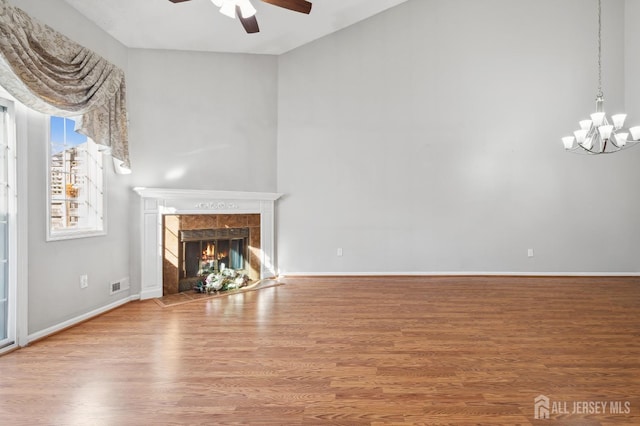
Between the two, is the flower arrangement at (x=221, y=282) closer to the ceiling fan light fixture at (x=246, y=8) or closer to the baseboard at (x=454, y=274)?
the baseboard at (x=454, y=274)

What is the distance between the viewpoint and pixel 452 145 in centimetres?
554

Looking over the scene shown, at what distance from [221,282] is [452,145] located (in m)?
4.24

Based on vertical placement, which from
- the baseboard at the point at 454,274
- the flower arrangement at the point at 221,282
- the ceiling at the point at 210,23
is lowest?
the baseboard at the point at 454,274

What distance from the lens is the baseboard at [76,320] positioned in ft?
9.44

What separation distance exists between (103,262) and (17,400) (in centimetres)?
187

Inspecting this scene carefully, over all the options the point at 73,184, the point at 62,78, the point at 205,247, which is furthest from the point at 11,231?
the point at 205,247

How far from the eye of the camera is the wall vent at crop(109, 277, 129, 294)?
12.4ft

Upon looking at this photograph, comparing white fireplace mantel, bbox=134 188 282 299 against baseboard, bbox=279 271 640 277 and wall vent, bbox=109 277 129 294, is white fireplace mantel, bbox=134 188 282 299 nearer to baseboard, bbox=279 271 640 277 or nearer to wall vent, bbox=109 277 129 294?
wall vent, bbox=109 277 129 294

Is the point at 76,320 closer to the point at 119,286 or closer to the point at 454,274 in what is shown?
the point at 119,286

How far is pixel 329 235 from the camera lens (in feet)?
18.1

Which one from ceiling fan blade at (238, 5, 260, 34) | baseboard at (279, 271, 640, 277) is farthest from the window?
baseboard at (279, 271, 640, 277)

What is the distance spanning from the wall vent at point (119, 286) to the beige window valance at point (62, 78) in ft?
4.45

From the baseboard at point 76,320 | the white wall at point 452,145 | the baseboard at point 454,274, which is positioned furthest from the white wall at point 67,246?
the baseboard at point 454,274

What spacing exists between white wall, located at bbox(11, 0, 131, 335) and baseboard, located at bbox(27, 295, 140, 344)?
2 cm
